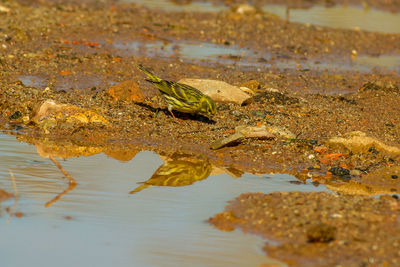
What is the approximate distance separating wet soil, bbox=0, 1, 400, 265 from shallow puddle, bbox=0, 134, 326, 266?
41 centimetres

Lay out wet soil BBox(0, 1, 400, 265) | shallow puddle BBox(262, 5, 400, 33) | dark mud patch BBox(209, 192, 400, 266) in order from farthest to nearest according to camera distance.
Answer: shallow puddle BBox(262, 5, 400, 33), wet soil BBox(0, 1, 400, 265), dark mud patch BBox(209, 192, 400, 266)

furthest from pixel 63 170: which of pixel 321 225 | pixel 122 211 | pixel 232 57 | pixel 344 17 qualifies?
pixel 344 17

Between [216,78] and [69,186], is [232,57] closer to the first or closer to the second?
[216,78]

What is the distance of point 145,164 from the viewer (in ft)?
24.7

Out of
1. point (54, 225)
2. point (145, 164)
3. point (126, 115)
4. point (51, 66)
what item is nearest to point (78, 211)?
point (54, 225)

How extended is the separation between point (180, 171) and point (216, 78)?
193 inches

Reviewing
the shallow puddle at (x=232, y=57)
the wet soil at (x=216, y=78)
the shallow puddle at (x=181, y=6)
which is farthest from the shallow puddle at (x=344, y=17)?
the shallow puddle at (x=232, y=57)

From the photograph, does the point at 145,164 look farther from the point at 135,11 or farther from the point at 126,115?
the point at 135,11

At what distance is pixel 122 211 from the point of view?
5.95 metres

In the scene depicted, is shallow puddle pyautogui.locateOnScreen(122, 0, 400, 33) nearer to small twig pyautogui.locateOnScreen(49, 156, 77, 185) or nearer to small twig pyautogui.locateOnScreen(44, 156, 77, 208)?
small twig pyautogui.locateOnScreen(49, 156, 77, 185)

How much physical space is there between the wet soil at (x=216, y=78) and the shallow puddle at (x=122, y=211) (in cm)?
41

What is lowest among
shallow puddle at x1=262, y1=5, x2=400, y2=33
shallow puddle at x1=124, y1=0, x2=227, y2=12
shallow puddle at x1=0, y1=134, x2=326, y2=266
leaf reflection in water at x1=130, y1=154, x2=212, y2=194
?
leaf reflection in water at x1=130, y1=154, x2=212, y2=194

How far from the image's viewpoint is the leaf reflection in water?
6867 millimetres

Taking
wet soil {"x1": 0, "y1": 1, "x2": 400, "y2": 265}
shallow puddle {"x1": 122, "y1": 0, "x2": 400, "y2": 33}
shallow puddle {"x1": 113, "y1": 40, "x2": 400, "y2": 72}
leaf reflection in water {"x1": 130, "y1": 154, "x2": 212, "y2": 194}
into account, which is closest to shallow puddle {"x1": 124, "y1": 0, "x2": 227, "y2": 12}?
shallow puddle {"x1": 122, "y1": 0, "x2": 400, "y2": 33}
